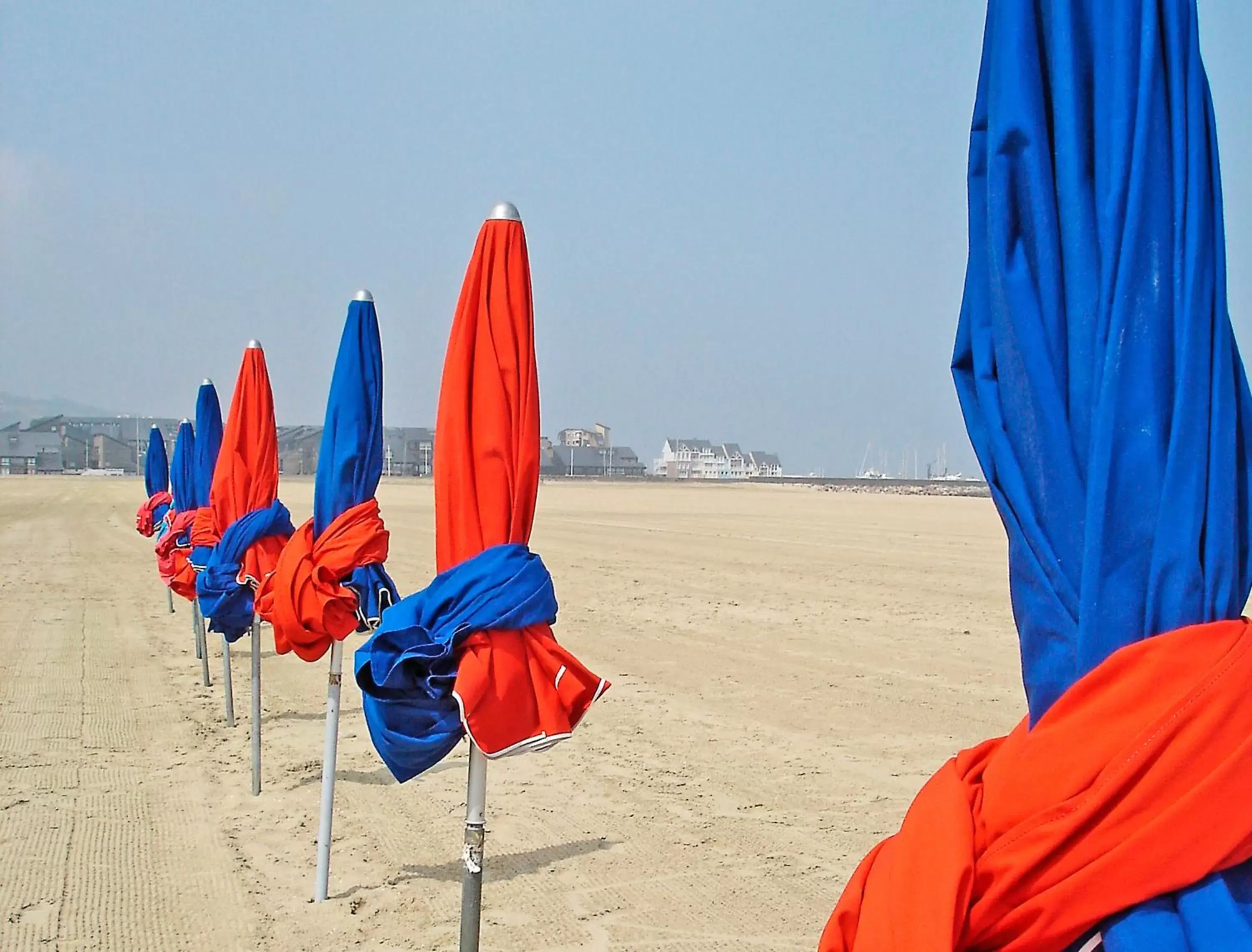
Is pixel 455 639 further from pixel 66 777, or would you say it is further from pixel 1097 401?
pixel 66 777

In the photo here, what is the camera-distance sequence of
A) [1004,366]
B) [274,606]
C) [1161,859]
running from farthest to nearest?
[274,606]
[1004,366]
[1161,859]

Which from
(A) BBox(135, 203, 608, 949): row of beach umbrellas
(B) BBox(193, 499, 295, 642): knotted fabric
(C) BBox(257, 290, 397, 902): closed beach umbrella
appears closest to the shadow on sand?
(C) BBox(257, 290, 397, 902): closed beach umbrella

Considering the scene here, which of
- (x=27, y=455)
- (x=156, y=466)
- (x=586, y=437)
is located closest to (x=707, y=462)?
(x=586, y=437)

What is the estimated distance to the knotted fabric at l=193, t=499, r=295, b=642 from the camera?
7074 millimetres

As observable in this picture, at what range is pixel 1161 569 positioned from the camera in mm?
1644

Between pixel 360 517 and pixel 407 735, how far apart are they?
2193mm

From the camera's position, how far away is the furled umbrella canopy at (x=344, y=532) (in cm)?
543

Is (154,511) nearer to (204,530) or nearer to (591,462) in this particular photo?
(204,530)

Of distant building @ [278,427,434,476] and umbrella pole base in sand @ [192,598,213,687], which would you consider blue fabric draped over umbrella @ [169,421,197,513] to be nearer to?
umbrella pole base in sand @ [192,598,213,687]

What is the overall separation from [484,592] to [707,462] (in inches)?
5460

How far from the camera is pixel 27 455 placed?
105250 millimetres

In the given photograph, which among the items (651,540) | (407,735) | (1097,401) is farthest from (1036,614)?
(651,540)

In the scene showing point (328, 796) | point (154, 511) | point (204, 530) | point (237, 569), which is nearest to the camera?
point (328, 796)

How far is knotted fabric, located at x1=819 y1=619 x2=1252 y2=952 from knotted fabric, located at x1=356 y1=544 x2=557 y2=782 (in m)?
1.93
